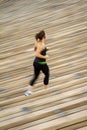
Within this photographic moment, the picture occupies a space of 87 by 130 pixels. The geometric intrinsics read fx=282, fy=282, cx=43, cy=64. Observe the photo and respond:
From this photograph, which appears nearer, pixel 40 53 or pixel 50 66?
pixel 40 53

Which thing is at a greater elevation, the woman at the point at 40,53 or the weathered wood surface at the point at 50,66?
the woman at the point at 40,53

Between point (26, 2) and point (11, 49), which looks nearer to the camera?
point (11, 49)

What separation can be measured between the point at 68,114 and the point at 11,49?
12.3ft

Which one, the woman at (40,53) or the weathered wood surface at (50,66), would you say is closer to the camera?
Answer: the weathered wood surface at (50,66)

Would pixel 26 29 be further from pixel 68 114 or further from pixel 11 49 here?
pixel 68 114

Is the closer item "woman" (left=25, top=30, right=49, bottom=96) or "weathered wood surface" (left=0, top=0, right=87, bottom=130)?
"weathered wood surface" (left=0, top=0, right=87, bottom=130)

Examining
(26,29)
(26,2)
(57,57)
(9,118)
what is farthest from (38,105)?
(26,2)

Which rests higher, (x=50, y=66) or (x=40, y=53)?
(x=40, y=53)

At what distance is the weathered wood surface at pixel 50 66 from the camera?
4457mm

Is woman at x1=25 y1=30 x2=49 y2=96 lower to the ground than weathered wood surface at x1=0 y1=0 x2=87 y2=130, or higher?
higher

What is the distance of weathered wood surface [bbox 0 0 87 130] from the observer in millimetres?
4457

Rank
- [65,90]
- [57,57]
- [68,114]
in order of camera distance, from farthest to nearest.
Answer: [57,57] → [65,90] → [68,114]

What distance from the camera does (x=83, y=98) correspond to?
15.9 ft

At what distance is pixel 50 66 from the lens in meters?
6.41
